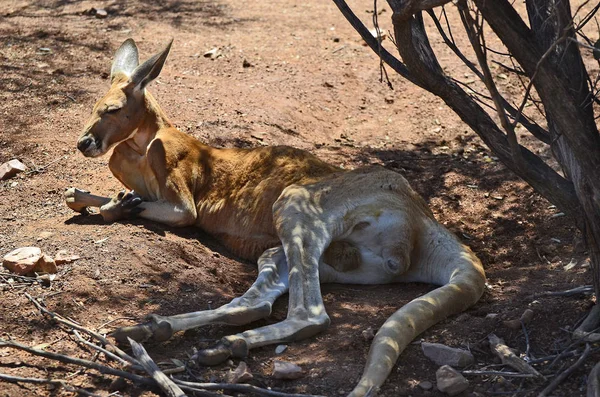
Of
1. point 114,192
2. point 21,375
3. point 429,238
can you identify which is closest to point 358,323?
point 429,238

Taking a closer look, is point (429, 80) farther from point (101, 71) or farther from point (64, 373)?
point (101, 71)

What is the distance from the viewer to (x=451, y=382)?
3619mm

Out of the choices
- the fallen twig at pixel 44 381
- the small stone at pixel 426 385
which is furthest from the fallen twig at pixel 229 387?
the small stone at pixel 426 385

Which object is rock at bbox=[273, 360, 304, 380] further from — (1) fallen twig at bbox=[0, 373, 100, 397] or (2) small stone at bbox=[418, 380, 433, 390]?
(1) fallen twig at bbox=[0, 373, 100, 397]

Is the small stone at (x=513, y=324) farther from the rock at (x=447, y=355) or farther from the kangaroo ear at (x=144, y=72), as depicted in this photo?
the kangaroo ear at (x=144, y=72)

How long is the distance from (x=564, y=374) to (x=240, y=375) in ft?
4.51

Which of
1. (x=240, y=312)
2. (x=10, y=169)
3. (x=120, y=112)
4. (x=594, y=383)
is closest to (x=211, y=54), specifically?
(x=10, y=169)

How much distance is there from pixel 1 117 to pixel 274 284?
3.60m

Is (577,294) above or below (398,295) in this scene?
above

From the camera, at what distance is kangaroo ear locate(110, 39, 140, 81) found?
615 cm

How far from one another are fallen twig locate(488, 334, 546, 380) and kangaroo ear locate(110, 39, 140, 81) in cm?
341

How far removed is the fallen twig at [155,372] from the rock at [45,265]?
897 millimetres

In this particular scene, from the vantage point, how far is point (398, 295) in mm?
4891

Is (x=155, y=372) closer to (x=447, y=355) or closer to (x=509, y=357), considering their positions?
(x=447, y=355)
